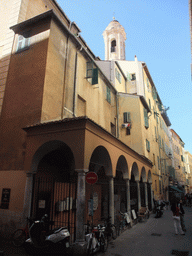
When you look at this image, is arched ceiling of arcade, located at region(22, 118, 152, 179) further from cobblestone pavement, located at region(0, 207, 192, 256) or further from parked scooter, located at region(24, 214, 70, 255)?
cobblestone pavement, located at region(0, 207, 192, 256)

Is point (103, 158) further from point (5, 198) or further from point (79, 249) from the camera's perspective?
point (5, 198)

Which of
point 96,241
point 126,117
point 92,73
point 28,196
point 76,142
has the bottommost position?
point 96,241

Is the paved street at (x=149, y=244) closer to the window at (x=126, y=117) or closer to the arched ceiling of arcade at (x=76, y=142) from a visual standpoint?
the arched ceiling of arcade at (x=76, y=142)

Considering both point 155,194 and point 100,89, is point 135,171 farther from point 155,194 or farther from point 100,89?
point 155,194

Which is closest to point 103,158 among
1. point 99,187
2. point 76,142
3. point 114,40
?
point 76,142

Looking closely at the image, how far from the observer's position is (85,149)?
7.24 meters

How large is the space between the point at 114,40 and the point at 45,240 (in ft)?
122

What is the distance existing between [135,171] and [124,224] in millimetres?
4417

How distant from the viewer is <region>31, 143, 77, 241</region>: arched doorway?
8716 mm

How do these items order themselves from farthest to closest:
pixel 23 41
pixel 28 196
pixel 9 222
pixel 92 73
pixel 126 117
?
pixel 126 117 → pixel 92 73 → pixel 23 41 → pixel 9 222 → pixel 28 196

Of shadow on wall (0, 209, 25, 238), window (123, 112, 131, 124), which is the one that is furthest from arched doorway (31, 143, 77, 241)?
window (123, 112, 131, 124)

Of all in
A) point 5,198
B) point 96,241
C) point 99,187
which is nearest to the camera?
point 96,241

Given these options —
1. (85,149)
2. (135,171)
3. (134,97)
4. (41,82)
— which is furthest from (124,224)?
(134,97)

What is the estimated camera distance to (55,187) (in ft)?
32.5
